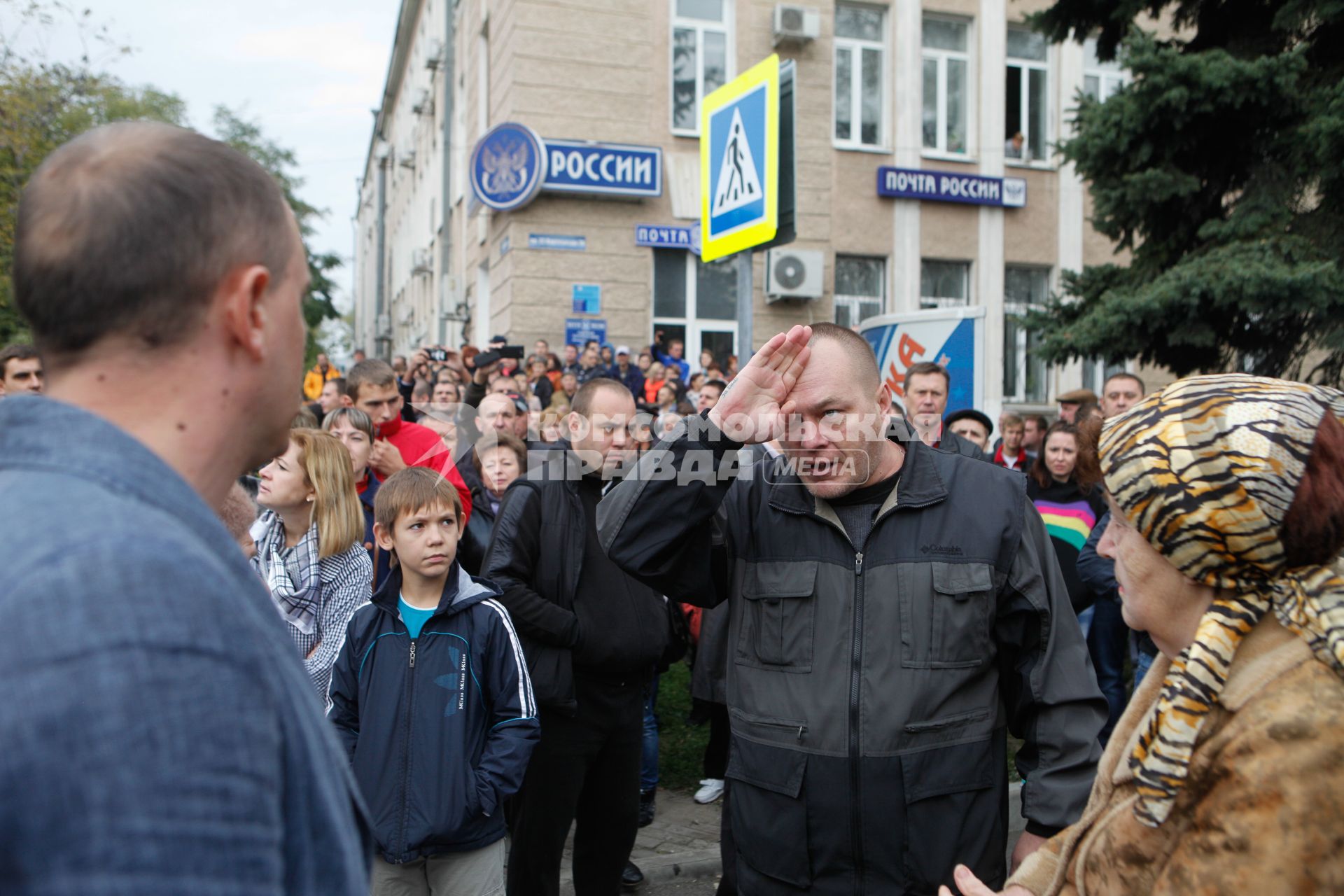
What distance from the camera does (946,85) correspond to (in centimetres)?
1830

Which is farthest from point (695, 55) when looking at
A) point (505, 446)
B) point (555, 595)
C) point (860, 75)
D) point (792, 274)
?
point (555, 595)

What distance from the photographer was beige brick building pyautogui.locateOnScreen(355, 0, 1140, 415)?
51.7 feet

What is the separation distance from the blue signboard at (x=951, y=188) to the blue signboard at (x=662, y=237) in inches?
146

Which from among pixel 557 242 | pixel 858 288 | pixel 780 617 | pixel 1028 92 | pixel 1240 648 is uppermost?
pixel 1028 92

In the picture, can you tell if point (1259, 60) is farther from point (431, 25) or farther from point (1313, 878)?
point (431, 25)

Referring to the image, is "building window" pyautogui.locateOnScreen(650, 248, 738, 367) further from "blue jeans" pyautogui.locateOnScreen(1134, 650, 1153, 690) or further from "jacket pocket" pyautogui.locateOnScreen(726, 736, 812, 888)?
"jacket pocket" pyautogui.locateOnScreen(726, 736, 812, 888)

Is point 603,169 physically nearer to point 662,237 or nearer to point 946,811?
point 662,237

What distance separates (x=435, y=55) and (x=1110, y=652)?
68.0 feet

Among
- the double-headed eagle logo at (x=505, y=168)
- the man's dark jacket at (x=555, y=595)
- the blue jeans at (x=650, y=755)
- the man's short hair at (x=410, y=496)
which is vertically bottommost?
the blue jeans at (x=650, y=755)

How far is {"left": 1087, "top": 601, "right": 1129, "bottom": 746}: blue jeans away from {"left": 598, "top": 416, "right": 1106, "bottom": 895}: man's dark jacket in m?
3.96

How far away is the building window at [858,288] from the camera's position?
17.6 meters

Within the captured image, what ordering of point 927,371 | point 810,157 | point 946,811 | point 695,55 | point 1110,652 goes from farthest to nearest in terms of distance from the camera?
point 810,157, point 695,55, point 927,371, point 1110,652, point 946,811

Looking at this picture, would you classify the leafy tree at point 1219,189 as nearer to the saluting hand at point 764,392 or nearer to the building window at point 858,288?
the saluting hand at point 764,392

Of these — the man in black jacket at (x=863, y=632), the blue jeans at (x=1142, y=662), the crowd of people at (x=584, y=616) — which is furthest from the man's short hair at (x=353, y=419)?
the blue jeans at (x=1142, y=662)
